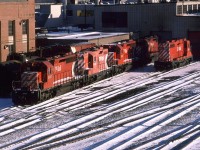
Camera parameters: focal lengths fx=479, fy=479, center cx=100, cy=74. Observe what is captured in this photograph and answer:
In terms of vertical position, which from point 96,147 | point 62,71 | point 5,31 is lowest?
point 96,147

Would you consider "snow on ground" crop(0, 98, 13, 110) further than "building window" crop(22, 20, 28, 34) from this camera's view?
No

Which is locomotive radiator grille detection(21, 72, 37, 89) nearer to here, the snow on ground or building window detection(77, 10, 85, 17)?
the snow on ground

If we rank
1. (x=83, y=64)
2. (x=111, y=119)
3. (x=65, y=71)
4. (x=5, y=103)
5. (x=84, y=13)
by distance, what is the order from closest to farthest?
1. (x=111, y=119)
2. (x=5, y=103)
3. (x=65, y=71)
4. (x=83, y=64)
5. (x=84, y=13)

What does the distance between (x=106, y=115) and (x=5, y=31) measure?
20.0m

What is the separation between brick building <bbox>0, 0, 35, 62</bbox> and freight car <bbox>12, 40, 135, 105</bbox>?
707 centimetres

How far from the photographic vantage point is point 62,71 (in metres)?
33.0

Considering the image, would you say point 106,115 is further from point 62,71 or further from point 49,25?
point 49,25

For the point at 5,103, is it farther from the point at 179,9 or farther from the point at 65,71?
the point at 179,9

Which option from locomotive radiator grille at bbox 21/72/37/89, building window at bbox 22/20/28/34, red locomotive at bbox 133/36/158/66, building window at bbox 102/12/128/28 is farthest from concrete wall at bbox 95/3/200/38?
locomotive radiator grille at bbox 21/72/37/89

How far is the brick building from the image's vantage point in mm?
43125

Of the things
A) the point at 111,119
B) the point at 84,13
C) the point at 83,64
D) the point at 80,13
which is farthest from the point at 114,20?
the point at 111,119

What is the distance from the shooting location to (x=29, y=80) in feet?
98.0

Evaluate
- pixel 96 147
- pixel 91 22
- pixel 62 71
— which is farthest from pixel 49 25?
pixel 96 147

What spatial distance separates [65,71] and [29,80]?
4.12 metres
